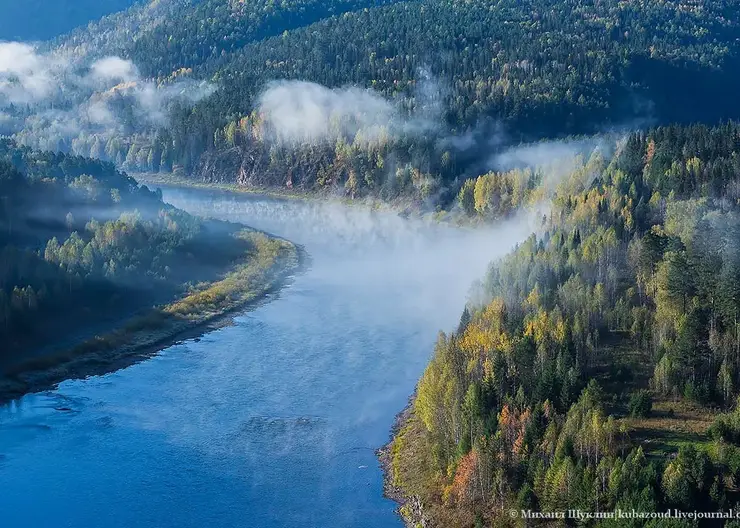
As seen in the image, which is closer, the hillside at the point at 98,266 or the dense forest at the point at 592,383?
the dense forest at the point at 592,383

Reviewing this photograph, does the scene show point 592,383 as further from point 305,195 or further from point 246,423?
point 305,195

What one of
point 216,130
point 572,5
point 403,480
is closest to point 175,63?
point 216,130

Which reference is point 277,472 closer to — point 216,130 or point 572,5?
point 216,130

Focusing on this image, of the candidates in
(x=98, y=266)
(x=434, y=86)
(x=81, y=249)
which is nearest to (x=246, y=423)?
(x=98, y=266)

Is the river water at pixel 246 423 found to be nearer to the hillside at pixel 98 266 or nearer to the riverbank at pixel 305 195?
the hillside at pixel 98 266

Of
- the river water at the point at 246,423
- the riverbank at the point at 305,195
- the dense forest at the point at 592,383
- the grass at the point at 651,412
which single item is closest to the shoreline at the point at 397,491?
the dense forest at the point at 592,383

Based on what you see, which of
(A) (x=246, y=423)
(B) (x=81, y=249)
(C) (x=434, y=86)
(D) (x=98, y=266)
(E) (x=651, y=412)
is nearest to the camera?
(E) (x=651, y=412)

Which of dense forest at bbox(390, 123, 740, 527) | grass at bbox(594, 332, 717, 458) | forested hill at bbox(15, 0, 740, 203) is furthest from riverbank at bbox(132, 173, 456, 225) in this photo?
grass at bbox(594, 332, 717, 458)
